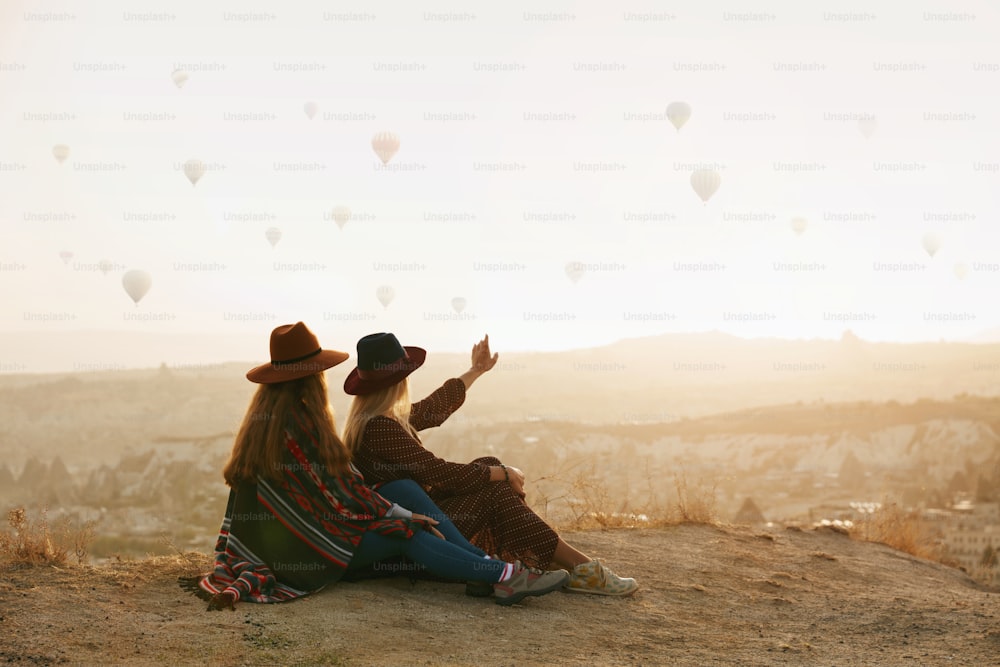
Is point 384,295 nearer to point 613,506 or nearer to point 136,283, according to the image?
point 136,283

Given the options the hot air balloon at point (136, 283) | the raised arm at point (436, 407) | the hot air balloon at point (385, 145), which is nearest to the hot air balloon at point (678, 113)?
the hot air balloon at point (385, 145)

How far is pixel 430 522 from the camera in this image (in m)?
5.36

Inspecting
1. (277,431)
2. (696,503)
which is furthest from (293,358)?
(696,503)

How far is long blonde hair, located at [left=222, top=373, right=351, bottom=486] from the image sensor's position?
5176 mm

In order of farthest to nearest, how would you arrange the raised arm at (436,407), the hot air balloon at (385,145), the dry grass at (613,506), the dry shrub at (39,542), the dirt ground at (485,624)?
the hot air balloon at (385,145)
the dry grass at (613,506)
the raised arm at (436,407)
the dry shrub at (39,542)
the dirt ground at (485,624)

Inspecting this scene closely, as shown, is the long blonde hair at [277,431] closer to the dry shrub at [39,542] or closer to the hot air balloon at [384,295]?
the dry shrub at [39,542]

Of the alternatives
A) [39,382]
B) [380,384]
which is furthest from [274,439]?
[39,382]

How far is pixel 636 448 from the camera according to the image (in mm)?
47000

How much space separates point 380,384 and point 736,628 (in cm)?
273

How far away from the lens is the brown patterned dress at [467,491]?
18.1 feet

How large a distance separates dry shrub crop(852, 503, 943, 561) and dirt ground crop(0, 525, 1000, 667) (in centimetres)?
248

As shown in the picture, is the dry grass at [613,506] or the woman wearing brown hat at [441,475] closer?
the woman wearing brown hat at [441,475]

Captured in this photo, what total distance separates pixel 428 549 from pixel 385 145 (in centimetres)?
2593

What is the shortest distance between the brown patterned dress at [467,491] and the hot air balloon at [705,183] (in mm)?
28601
